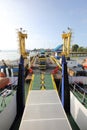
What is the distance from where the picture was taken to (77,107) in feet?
24.8

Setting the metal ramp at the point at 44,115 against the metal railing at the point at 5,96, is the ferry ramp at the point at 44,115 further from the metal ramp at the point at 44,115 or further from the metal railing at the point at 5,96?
the metal railing at the point at 5,96

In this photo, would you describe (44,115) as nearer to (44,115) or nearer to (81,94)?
(44,115)

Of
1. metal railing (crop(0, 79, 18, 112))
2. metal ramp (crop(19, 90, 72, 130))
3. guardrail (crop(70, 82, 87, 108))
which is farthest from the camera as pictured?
guardrail (crop(70, 82, 87, 108))

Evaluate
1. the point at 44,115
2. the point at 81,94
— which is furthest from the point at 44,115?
the point at 81,94

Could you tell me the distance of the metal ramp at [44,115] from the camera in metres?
4.55

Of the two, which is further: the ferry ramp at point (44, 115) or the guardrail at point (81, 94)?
the guardrail at point (81, 94)

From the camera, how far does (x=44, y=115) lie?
17.6 feet

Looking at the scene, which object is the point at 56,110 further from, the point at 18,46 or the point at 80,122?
the point at 18,46

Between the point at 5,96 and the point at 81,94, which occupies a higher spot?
the point at 81,94

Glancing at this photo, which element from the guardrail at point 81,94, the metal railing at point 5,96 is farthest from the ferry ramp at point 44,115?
the guardrail at point 81,94

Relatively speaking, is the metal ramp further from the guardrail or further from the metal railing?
the guardrail

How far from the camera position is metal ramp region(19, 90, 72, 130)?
455 cm

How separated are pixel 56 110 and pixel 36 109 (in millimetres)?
765

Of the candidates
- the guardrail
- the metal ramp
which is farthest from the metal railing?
the guardrail
